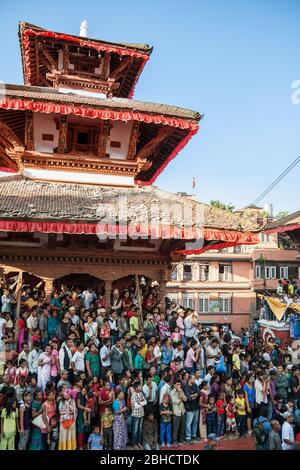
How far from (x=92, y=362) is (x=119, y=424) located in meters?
1.54

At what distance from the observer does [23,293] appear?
1193cm

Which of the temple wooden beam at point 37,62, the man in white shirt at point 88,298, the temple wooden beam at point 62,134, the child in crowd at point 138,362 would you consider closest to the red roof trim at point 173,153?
the temple wooden beam at point 62,134

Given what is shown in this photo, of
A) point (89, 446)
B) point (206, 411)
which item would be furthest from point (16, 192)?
point (206, 411)

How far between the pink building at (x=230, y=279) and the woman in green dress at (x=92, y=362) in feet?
97.0

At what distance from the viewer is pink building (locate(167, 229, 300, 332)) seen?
3944 centimetres

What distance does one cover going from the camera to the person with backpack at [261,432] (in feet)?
31.5

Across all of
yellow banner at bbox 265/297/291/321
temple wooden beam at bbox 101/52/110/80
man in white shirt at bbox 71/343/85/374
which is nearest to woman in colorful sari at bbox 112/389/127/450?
man in white shirt at bbox 71/343/85/374

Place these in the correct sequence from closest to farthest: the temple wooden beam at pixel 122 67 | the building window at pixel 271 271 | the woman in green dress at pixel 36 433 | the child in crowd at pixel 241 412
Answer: the woman in green dress at pixel 36 433 → the child in crowd at pixel 241 412 → the temple wooden beam at pixel 122 67 → the building window at pixel 271 271

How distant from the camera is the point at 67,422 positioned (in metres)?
8.52

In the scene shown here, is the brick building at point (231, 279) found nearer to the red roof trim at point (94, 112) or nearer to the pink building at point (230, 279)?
the pink building at point (230, 279)

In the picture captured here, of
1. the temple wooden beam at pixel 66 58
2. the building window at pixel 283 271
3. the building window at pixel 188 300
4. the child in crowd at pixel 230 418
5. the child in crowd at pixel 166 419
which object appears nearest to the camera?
the child in crowd at pixel 166 419

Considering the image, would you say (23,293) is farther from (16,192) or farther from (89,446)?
(89,446)

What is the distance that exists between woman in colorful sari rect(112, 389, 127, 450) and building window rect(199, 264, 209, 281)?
3122 cm

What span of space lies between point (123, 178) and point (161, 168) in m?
3.63
